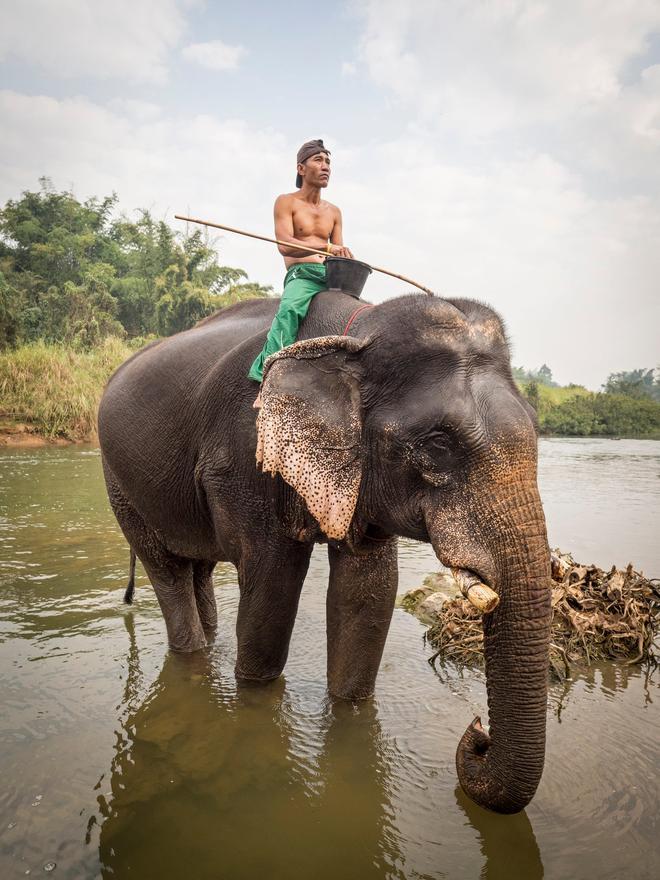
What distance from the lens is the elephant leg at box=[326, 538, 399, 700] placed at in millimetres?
3396

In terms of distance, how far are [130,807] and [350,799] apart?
35.9 inches

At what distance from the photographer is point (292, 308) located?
10.2 ft

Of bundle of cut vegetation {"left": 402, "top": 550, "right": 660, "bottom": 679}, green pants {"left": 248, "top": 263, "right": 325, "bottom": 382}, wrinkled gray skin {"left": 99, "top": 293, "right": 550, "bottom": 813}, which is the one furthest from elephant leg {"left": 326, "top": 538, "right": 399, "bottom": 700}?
green pants {"left": 248, "top": 263, "right": 325, "bottom": 382}

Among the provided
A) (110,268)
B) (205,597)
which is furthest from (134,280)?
(205,597)

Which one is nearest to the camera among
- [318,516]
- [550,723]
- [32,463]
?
[318,516]

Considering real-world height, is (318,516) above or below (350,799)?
above

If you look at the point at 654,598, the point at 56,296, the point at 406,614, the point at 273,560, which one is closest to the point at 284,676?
the point at 273,560

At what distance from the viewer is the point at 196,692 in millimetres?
3738

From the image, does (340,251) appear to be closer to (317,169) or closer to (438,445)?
(317,169)

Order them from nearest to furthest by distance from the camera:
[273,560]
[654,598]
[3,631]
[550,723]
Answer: [273,560]
[550,723]
[3,631]
[654,598]

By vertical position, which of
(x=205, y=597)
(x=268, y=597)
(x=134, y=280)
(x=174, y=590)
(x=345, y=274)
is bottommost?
(x=205, y=597)

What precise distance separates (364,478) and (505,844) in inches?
57.8

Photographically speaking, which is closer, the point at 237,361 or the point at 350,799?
the point at 350,799

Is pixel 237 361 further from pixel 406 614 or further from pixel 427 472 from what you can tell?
pixel 406 614
